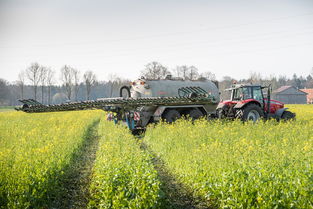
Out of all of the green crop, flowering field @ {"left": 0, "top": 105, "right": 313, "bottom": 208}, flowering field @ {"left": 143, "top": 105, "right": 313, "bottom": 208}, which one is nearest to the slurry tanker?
flowering field @ {"left": 143, "top": 105, "right": 313, "bottom": 208}

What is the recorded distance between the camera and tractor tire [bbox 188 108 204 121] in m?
14.8

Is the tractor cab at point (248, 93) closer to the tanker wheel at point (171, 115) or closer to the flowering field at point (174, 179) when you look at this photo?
the tanker wheel at point (171, 115)

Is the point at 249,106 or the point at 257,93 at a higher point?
the point at 257,93

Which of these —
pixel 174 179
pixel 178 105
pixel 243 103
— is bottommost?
pixel 174 179

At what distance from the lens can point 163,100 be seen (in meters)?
13.0

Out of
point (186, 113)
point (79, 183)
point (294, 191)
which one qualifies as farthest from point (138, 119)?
point (294, 191)

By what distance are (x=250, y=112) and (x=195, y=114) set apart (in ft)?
8.99

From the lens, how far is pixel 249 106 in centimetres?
1433

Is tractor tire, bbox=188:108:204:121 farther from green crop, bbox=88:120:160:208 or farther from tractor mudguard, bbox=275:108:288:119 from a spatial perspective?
green crop, bbox=88:120:160:208

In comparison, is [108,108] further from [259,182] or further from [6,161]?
[259,182]

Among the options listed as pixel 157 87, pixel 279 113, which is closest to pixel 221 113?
pixel 279 113

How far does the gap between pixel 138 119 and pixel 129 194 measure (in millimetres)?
8948

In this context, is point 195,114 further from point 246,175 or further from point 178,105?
point 246,175

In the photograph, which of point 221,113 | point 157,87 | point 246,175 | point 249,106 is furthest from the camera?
point 157,87
